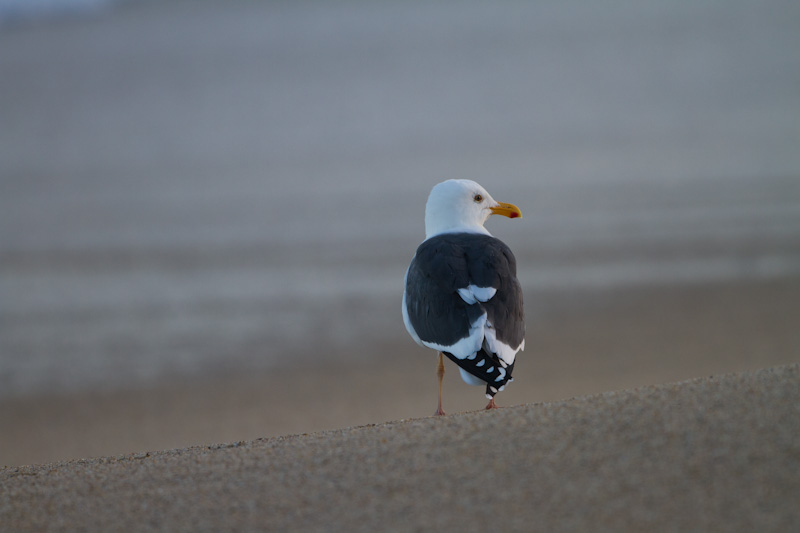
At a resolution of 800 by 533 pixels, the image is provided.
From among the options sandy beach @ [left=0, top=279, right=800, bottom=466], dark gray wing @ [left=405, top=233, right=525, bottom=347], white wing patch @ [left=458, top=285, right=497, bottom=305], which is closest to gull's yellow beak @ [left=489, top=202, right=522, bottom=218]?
dark gray wing @ [left=405, top=233, right=525, bottom=347]

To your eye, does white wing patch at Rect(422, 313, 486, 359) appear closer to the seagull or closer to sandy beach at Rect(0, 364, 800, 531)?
the seagull

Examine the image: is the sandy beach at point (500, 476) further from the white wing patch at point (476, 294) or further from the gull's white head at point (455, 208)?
the gull's white head at point (455, 208)

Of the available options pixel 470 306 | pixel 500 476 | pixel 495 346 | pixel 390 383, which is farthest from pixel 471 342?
pixel 390 383

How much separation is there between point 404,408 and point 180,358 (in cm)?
250

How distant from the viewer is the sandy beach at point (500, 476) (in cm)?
292

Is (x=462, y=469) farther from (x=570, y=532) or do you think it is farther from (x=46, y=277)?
(x=46, y=277)

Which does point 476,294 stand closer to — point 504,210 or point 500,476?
point 504,210

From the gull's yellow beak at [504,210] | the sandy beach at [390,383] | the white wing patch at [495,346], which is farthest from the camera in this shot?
the sandy beach at [390,383]

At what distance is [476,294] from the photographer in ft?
16.9

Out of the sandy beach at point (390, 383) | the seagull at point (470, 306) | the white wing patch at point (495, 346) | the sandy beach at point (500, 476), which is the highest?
the sandy beach at point (390, 383)

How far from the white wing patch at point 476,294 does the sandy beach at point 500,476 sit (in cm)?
101

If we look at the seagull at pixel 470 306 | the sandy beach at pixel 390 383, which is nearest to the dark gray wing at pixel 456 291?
the seagull at pixel 470 306

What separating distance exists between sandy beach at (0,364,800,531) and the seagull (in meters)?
0.76

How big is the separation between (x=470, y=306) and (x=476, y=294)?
0.09 meters
